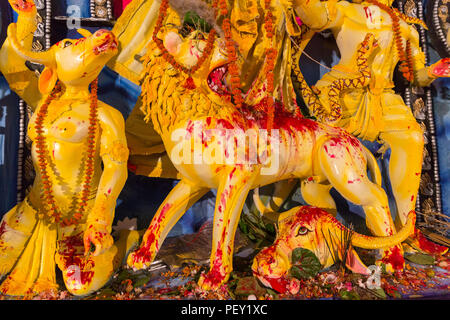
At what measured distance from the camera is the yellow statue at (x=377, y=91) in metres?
2.26

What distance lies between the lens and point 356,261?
1929 millimetres

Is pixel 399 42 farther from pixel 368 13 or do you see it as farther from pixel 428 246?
pixel 428 246

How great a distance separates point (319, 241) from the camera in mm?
1896

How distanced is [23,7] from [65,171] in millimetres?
668

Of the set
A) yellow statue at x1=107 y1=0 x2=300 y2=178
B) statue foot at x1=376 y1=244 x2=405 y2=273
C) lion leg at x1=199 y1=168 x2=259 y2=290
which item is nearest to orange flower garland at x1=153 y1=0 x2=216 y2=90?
yellow statue at x1=107 y1=0 x2=300 y2=178

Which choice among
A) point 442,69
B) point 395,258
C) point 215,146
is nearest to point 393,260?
point 395,258

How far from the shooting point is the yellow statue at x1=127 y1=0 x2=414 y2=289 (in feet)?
5.97

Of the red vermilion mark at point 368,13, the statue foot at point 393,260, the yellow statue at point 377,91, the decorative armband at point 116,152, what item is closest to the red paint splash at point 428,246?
the yellow statue at point 377,91

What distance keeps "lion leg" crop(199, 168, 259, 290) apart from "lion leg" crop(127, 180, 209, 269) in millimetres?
185

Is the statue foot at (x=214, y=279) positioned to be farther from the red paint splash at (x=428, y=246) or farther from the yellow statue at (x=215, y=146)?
the red paint splash at (x=428, y=246)
